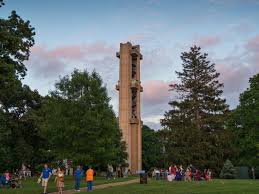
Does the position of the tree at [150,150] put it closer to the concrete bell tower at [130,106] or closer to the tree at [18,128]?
the concrete bell tower at [130,106]

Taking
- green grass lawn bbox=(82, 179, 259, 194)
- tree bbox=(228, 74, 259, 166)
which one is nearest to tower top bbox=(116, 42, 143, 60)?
tree bbox=(228, 74, 259, 166)

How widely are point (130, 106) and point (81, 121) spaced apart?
3936 cm

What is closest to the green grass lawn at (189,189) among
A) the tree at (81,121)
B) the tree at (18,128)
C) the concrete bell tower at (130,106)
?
the tree at (81,121)

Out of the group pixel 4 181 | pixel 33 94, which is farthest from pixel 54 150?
pixel 33 94

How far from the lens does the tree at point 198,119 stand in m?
68.6

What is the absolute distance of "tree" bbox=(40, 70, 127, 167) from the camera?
46.4 m

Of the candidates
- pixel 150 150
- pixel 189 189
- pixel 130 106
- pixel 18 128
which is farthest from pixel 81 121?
pixel 150 150

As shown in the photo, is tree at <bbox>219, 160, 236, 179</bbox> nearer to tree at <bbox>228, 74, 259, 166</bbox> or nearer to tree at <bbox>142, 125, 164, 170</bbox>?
tree at <bbox>228, 74, 259, 166</bbox>

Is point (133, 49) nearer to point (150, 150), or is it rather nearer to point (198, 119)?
point (198, 119)

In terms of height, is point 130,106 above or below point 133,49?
below

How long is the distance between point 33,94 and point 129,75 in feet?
64.3

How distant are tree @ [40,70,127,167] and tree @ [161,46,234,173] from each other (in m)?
21.6

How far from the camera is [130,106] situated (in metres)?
85.8

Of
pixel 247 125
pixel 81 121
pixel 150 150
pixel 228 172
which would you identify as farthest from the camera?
pixel 150 150
